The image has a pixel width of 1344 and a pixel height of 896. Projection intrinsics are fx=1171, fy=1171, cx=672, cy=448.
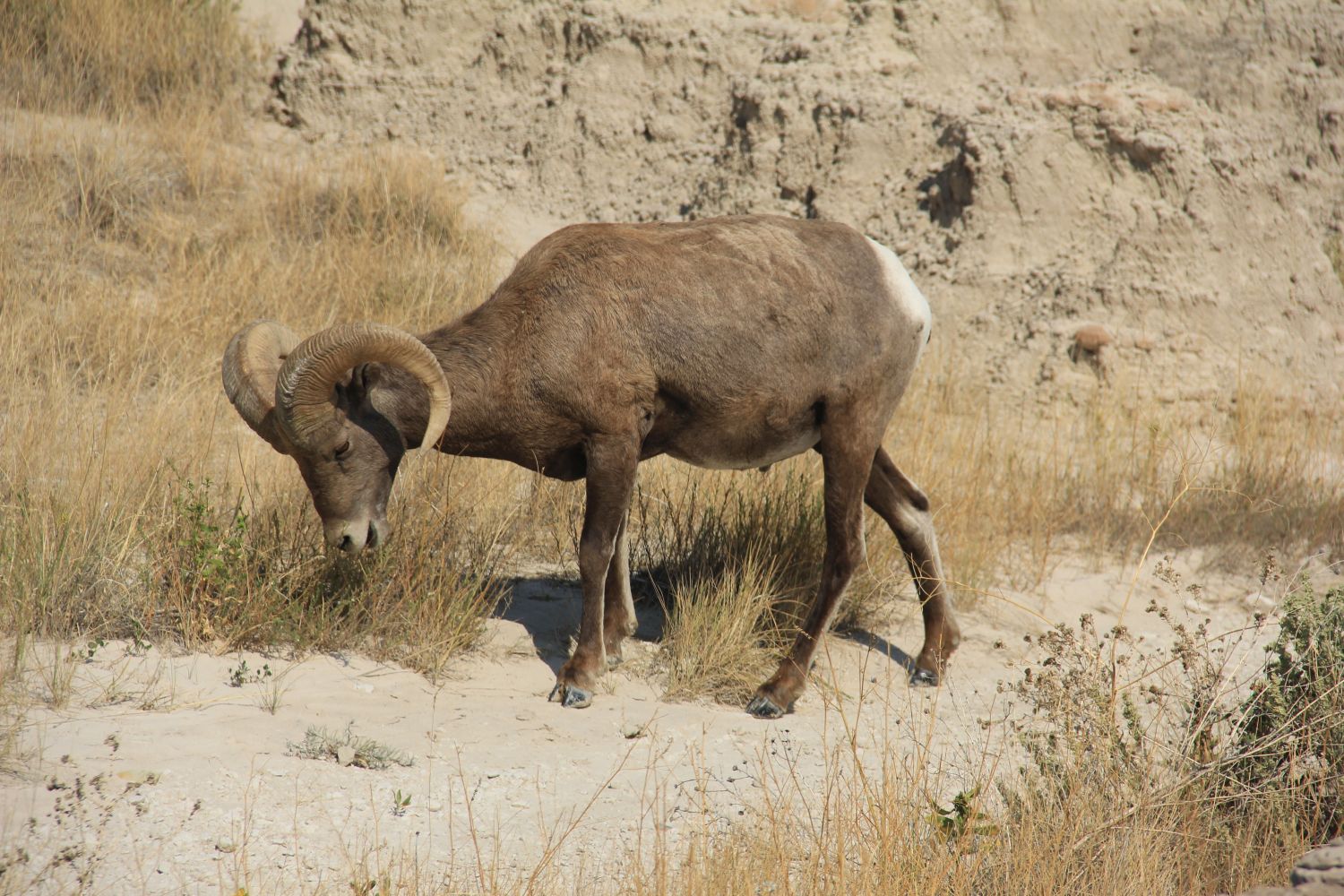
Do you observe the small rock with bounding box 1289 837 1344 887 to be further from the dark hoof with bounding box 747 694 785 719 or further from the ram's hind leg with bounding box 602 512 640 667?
the ram's hind leg with bounding box 602 512 640 667

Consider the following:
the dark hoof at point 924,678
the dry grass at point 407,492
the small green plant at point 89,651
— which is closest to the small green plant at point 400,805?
the dry grass at point 407,492

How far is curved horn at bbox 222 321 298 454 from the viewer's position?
4656mm

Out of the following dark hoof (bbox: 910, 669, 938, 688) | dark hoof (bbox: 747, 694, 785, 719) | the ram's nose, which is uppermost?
the ram's nose

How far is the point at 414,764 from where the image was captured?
14.0 ft

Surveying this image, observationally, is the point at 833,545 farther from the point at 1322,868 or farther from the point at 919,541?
the point at 1322,868

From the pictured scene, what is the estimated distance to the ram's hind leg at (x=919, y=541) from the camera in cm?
578

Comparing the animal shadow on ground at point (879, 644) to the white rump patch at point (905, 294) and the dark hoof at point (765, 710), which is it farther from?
the white rump patch at point (905, 294)

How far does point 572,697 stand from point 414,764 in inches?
36.3

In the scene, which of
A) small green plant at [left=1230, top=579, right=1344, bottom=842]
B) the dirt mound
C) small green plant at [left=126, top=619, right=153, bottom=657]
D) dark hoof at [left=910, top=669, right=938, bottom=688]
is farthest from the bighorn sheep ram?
the dirt mound

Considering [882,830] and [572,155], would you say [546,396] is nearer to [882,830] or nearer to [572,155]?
[882,830]

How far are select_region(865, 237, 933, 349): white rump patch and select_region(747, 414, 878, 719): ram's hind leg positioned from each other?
22.6 inches

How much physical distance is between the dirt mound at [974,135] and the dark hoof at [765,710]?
227 inches

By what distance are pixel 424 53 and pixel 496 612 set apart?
8.43 meters

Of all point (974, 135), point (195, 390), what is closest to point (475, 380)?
point (195, 390)
